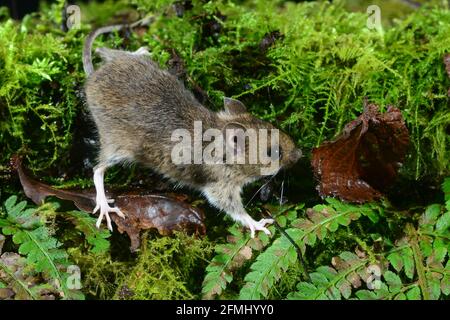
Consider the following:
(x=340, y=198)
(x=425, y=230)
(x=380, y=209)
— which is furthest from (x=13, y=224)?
(x=425, y=230)

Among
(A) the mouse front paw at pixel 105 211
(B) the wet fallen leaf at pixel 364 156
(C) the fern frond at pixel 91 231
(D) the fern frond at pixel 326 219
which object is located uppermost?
(B) the wet fallen leaf at pixel 364 156

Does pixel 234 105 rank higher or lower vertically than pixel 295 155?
higher

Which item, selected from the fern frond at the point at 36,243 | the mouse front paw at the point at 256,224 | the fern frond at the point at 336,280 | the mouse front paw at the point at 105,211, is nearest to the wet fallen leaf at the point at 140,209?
the mouse front paw at the point at 105,211

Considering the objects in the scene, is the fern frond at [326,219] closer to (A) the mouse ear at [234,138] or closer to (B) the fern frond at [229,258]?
(B) the fern frond at [229,258]

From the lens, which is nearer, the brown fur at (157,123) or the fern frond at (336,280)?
the fern frond at (336,280)

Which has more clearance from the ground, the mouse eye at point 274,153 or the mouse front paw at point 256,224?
the mouse eye at point 274,153

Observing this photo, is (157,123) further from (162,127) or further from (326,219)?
(326,219)

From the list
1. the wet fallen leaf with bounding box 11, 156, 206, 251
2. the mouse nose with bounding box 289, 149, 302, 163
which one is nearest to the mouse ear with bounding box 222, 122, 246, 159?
the mouse nose with bounding box 289, 149, 302, 163

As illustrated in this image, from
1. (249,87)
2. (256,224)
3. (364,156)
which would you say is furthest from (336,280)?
(249,87)
